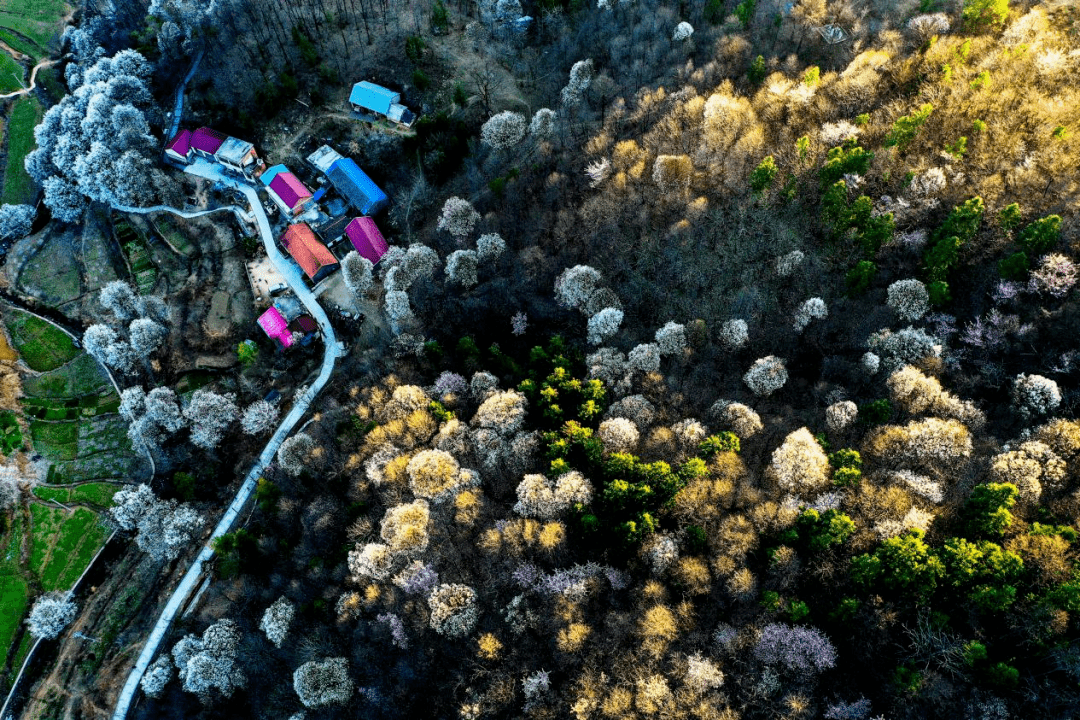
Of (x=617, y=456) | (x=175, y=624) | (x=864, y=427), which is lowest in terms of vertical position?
(x=175, y=624)

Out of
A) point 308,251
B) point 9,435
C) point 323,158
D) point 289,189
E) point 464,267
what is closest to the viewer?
point 464,267

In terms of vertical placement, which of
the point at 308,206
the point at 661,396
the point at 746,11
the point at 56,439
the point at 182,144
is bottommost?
the point at 661,396

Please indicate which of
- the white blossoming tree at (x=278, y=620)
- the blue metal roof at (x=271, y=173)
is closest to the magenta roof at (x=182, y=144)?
the blue metal roof at (x=271, y=173)

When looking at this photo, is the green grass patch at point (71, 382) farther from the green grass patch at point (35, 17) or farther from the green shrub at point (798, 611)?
the green shrub at point (798, 611)

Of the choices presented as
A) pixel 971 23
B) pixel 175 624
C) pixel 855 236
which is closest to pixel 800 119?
pixel 855 236

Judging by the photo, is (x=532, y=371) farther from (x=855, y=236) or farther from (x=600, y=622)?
(x=855, y=236)

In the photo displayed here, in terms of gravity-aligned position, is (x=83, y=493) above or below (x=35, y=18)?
below

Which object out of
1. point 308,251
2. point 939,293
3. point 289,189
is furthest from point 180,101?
point 939,293

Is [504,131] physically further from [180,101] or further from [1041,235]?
[1041,235]
